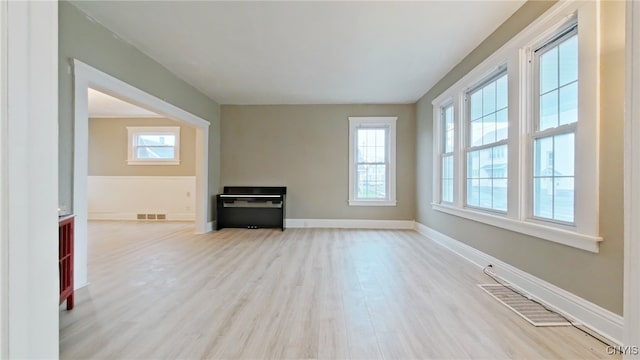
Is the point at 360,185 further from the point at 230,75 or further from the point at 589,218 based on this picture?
the point at 589,218

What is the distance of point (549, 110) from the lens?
2.48 meters

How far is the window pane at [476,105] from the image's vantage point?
364 cm

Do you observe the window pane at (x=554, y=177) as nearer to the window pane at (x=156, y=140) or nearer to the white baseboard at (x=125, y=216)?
the white baseboard at (x=125, y=216)

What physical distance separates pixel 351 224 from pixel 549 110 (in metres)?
4.13

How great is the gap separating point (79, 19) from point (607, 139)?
→ 4.08 meters

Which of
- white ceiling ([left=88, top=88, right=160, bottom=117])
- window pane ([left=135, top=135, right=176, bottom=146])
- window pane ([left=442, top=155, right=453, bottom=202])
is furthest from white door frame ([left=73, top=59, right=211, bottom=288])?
window pane ([left=442, top=155, right=453, bottom=202])

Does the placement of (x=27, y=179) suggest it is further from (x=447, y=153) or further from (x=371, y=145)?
(x=371, y=145)

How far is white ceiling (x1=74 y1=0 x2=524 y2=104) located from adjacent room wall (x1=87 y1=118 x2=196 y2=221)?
2.89m

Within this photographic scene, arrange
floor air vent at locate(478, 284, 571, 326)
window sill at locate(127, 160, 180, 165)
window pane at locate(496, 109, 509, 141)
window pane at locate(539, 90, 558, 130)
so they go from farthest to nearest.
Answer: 1. window sill at locate(127, 160, 180, 165)
2. window pane at locate(496, 109, 509, 141)
3. window pane at locate(539, 90, 558, 130)
4. floor air vent at locate(478, 284, 571, 326)

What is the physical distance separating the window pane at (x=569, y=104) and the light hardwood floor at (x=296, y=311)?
4.64 feet

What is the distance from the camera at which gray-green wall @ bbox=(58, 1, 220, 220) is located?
2621 mm

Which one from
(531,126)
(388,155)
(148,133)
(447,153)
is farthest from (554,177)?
(148,133)

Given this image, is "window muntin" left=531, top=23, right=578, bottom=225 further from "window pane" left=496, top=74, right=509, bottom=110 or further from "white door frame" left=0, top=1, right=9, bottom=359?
"white door frame" left=0, top=1, right=9, bottom=359

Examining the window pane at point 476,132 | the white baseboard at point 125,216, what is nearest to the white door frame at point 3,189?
the window pane at point 476,132
